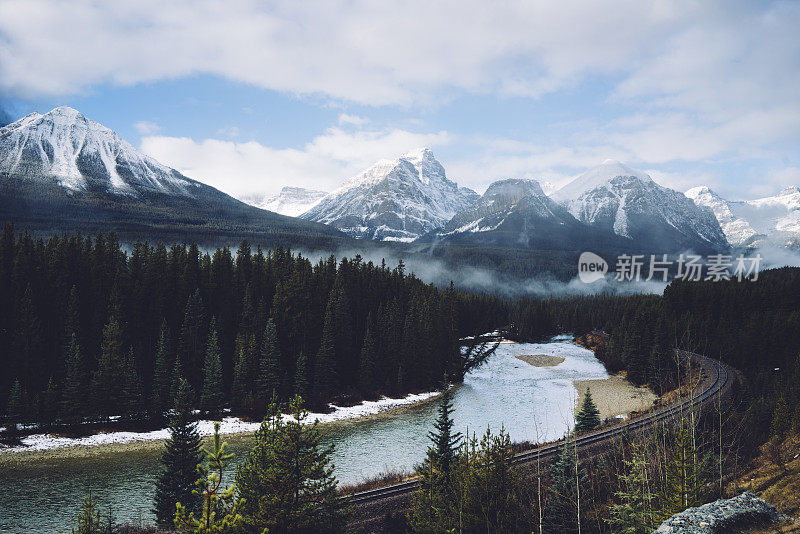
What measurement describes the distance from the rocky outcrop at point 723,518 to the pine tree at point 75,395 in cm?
6418

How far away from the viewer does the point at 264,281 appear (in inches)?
3250

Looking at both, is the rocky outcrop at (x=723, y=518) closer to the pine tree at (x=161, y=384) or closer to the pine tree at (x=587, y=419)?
the pine tree at (x=587, y=419)

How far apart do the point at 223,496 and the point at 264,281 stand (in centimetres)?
7622

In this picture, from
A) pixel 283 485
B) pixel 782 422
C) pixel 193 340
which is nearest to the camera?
pixel 283 485

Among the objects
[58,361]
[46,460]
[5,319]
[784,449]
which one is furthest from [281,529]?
[5,319]

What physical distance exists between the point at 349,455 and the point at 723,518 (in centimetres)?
4040

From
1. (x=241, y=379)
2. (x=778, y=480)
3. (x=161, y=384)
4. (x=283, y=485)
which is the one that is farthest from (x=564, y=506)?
(x=161, y=384)

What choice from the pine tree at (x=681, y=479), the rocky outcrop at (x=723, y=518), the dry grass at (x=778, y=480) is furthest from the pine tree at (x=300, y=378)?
the rocky outcrop at (x=723, y=518)

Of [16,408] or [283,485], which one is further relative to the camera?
[16,408]

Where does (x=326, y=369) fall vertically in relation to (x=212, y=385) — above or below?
below

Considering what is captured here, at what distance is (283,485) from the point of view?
16.1 metres

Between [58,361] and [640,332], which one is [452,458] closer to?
[58,361]

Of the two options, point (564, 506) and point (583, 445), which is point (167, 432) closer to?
point (583, 445)

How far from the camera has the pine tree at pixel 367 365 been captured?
77.1 m
